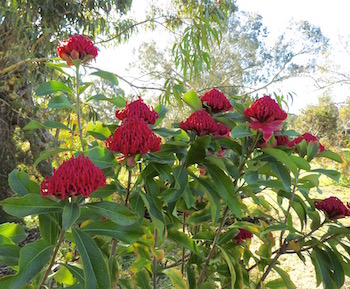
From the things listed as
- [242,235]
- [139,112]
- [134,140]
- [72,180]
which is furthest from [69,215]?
[242,235]

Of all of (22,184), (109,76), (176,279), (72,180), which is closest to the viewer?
(72,180)

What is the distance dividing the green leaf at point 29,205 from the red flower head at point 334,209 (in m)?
0.64

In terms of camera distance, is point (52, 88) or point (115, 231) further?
point (52, 88)

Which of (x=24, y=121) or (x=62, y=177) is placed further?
(x=24, y=121)

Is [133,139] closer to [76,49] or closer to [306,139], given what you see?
[76,49]

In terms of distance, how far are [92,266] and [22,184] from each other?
0.62 feet

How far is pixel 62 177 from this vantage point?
50 centimetres

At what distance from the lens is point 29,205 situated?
0.53 meters

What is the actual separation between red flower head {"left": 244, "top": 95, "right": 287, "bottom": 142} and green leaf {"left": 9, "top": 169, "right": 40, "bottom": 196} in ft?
1.36

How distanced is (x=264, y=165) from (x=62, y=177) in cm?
44

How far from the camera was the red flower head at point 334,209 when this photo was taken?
844 mm

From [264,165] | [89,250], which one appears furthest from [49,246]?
[264,165]

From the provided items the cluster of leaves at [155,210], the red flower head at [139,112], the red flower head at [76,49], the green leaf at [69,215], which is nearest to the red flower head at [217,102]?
the cluster of leaves at [155,210]

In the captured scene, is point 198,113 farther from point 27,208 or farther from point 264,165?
point 27,208
